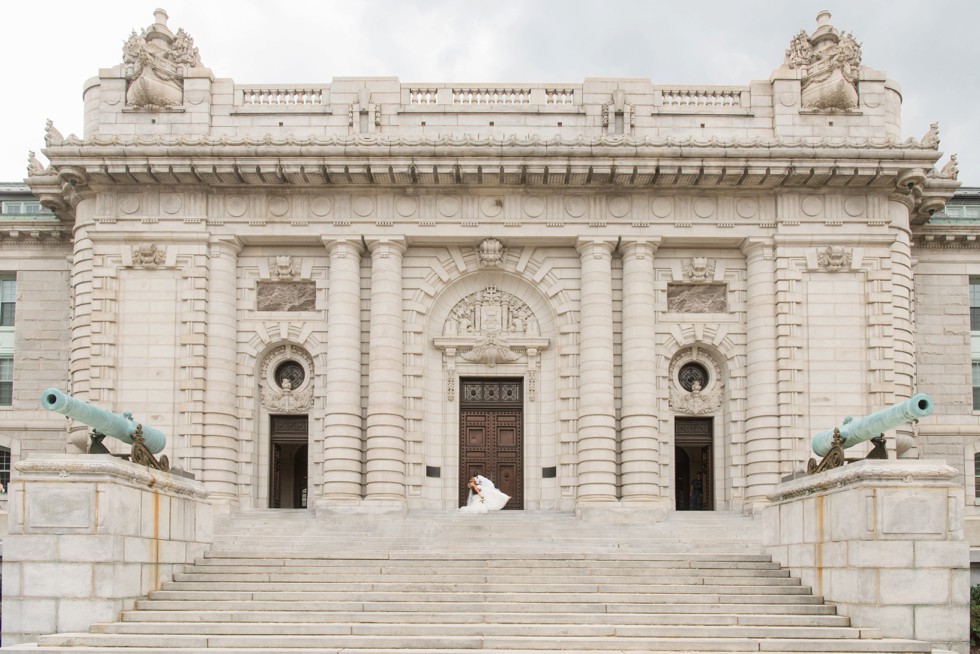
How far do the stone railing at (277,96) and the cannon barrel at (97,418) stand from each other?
14766mm

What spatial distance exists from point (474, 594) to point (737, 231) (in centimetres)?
1683

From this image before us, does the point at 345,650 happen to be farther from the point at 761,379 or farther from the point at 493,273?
the point at 761,379

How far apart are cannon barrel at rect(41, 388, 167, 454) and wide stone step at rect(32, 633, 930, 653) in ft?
12.4

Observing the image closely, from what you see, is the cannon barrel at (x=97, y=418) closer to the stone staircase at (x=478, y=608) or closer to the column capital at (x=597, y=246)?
the stone staircase at (x=478, y=608)

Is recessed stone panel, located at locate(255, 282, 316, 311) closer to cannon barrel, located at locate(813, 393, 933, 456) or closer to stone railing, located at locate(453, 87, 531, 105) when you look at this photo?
stone railing, located at locate(453, 87, 531, 105)

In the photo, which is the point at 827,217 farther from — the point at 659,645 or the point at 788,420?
the point at 659,645

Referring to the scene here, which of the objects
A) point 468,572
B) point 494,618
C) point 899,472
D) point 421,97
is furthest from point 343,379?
point 899,472

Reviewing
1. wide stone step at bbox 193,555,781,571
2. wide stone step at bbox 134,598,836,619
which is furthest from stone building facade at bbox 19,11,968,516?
wide stone step at bbox 134,598,836,619

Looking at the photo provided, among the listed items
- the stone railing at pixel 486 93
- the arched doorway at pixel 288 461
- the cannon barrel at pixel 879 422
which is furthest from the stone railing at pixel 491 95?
the cannon barrel at pixel 879 422

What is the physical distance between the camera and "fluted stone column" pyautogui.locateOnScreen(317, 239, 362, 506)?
34375mm

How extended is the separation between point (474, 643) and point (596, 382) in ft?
51.9

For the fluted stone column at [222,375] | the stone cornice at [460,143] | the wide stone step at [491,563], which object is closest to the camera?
the wide stone step at [491,563]

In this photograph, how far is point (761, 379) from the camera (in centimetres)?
3497

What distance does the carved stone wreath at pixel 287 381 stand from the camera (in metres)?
36.1
